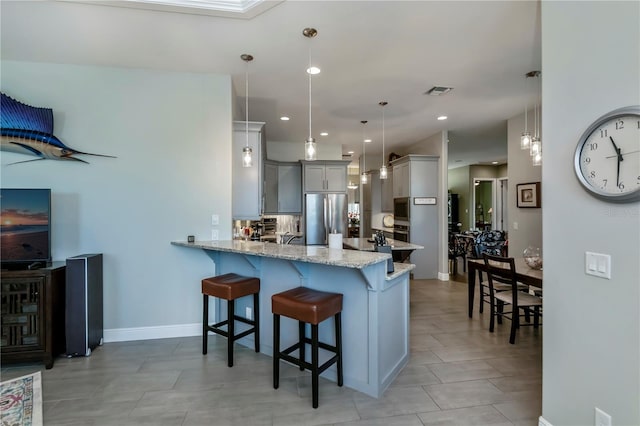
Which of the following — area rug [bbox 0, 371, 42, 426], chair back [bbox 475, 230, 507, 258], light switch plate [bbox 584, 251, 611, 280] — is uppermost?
light switch plate [bbox 584, 251, 611, 280]

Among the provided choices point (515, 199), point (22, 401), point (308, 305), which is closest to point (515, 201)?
point (515, 199)

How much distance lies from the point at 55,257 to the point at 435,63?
436 cm

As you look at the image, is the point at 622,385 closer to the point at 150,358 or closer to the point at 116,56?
the point at 150,358

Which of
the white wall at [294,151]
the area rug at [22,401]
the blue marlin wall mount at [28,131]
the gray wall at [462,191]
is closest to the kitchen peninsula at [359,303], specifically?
the area rug at [22,401]

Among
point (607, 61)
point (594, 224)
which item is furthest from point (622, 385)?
point (607, 61)

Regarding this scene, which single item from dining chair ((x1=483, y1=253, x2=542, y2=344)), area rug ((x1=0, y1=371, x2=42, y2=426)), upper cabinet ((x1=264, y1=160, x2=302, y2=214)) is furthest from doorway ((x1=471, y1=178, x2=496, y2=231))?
area rug ((x1=0, y1=371, x2=42, y2=426))

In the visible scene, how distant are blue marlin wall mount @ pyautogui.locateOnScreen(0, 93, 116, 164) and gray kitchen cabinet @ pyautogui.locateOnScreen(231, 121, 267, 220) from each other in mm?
1669

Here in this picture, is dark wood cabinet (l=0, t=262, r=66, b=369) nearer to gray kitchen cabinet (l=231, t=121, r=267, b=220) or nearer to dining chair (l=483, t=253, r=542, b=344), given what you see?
gray kitchen cabinet (l=231, t=121, r=267, b=220)

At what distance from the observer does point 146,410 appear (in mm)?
2082

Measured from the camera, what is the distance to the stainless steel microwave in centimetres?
605

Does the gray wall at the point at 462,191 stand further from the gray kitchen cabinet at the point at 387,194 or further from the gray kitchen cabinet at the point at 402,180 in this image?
the gray kitchen cabinet at the point at 402,180

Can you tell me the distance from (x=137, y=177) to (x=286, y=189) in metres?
3.27

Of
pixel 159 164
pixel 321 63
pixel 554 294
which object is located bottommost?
pixel 554 294

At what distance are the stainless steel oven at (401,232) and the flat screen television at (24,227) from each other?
Answer: 5392 millimetres
